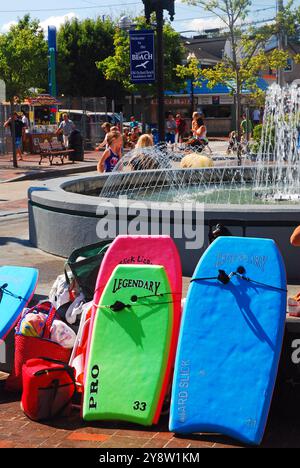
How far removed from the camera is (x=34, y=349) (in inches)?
234

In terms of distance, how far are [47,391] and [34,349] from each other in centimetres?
60

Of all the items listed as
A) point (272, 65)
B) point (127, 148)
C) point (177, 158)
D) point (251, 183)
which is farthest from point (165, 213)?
point (127, 148)

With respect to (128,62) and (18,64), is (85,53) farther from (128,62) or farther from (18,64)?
(18,64)

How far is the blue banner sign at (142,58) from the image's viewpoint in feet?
57.6

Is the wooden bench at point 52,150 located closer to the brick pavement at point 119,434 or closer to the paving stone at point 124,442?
the brick pavement at point 119,434

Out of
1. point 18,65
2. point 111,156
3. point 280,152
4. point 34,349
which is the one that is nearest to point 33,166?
point 18,65

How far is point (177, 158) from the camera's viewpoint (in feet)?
77.5

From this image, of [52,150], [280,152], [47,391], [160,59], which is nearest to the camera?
[47,391]

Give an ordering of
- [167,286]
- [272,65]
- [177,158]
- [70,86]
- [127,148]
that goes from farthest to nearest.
Result: 1. [70,86]
2. [127,148]
3. [272,65]
4. [177,158]
5. [167,286]

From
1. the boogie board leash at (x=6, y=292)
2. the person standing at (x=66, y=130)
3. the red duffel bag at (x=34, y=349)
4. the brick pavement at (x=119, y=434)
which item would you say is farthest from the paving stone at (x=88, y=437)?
the person standing at (x=66, y=130)

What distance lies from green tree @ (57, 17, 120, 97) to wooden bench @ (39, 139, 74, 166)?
35383mm

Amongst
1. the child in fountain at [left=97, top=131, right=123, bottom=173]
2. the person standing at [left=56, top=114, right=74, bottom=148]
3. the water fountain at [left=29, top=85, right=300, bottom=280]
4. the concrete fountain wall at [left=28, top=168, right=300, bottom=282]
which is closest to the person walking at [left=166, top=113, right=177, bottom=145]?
the person standing at [left=56, top=114, right=74, bottom=148]
